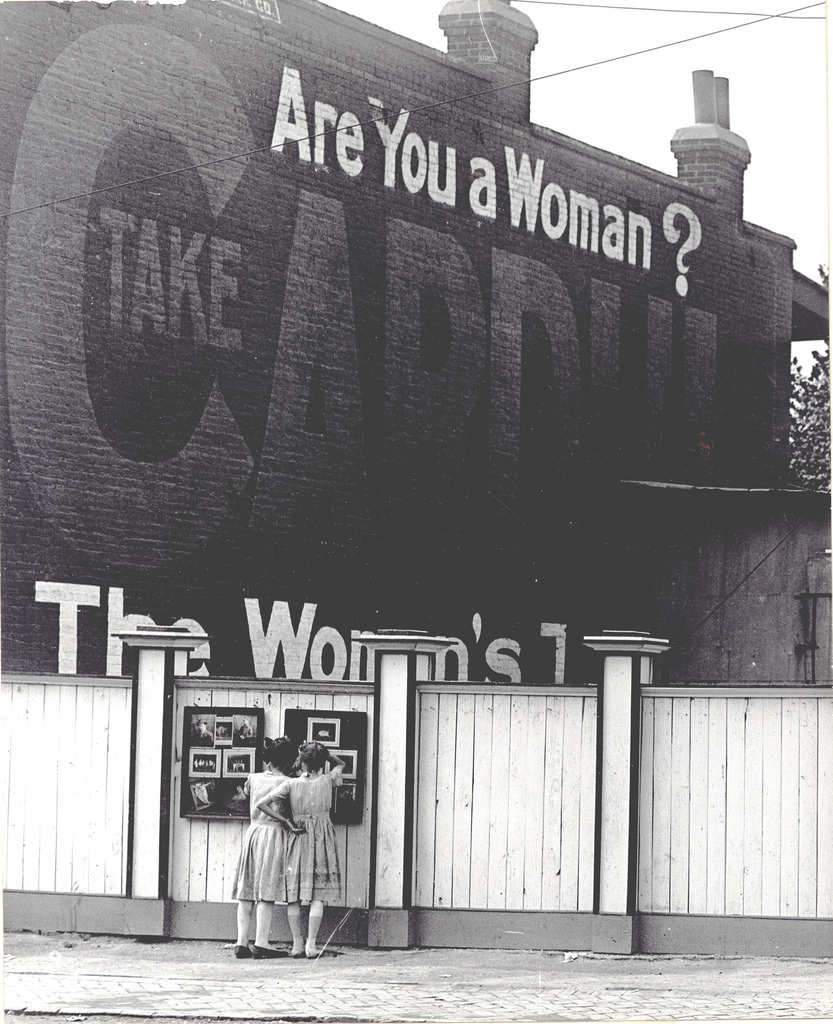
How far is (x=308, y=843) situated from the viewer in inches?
407

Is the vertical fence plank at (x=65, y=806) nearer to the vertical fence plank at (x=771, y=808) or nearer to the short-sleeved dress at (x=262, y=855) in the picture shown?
the short-sleeved dress at (x=262, y=855)

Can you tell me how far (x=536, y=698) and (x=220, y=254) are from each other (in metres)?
6.10

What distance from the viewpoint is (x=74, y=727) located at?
11.0m

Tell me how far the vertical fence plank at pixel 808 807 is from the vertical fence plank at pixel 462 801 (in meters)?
2.19

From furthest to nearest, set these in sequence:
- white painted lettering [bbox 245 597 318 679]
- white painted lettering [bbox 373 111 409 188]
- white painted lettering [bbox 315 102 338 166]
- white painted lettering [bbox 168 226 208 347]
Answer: white painted lettering [bbox 373 111 409 188]
white painted lettering [bbox 315 102 338 166]
white painted lettering [bbox 245 597 318 679]
white painted lettering [bbox 168 226 208 347]

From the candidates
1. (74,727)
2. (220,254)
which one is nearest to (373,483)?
(220,254)

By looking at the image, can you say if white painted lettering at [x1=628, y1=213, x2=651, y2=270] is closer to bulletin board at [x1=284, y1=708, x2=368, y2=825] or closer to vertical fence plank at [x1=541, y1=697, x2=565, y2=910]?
vertical fence plank at [x1=541, y1=697, x2=565, y2=910]

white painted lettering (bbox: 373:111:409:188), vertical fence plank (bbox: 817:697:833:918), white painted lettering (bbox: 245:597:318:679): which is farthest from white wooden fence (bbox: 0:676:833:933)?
white painted lettering (bbox: 373:111:409:188)

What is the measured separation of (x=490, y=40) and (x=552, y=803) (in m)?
10.2

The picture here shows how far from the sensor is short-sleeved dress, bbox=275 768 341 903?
10250 millimetres

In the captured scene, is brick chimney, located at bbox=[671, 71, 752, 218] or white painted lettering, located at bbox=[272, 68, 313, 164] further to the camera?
brick chimney, located at bbox=[671, 71, 752, 218]

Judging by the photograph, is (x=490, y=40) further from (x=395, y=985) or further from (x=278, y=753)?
(x=395, y=985)

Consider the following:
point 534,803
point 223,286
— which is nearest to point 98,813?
point 534,803

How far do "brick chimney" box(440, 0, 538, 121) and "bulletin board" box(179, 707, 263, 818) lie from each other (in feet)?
30.5
